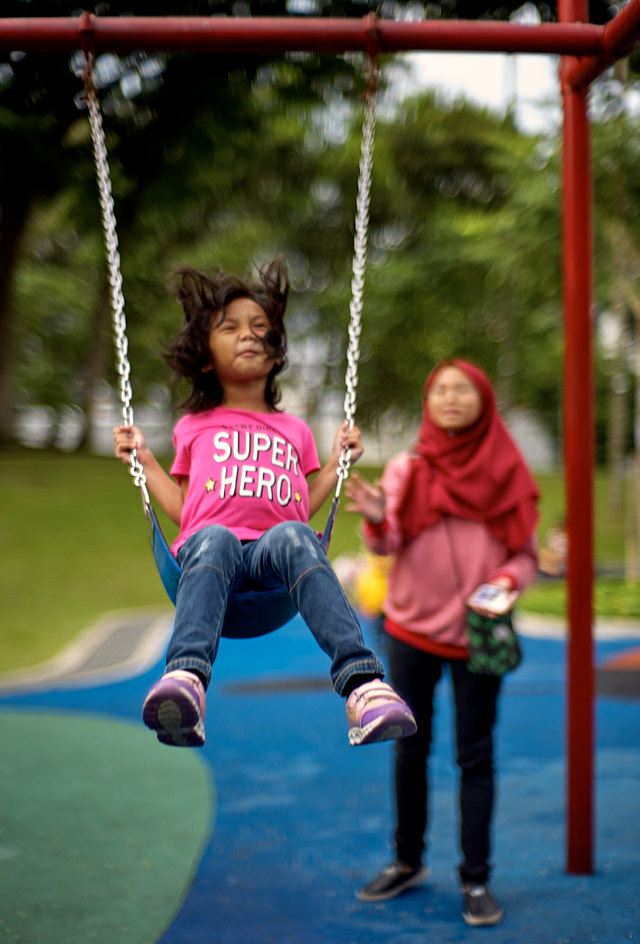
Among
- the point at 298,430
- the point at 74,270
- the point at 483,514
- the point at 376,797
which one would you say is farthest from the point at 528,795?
the point at 74,270

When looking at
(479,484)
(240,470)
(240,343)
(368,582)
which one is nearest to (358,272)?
(240,343)

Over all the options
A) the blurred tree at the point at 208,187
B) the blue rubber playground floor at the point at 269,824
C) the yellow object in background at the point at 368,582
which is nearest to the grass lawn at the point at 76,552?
the blurred tree at the point at 208,187

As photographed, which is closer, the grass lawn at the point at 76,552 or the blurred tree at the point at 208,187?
the grass lawn at the point at 76,552

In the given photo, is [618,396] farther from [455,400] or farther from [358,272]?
[358,272]

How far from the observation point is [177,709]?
1.99 meters

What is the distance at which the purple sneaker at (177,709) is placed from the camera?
6.50ft

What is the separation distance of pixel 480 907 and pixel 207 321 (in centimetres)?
198

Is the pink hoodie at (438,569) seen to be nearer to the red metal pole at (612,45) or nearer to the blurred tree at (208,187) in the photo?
the red metal pole at (612,45)

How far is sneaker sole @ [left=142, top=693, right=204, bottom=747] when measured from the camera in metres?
1.98

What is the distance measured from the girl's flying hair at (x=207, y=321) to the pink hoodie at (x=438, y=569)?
642 mm

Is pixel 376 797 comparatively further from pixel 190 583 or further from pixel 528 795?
pixel 190 583

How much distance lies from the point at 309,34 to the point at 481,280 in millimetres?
13814

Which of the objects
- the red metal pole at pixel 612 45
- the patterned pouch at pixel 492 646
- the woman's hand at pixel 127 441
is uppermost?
the red metal pole at pixel 612 45

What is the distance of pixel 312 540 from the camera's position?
232 cm
